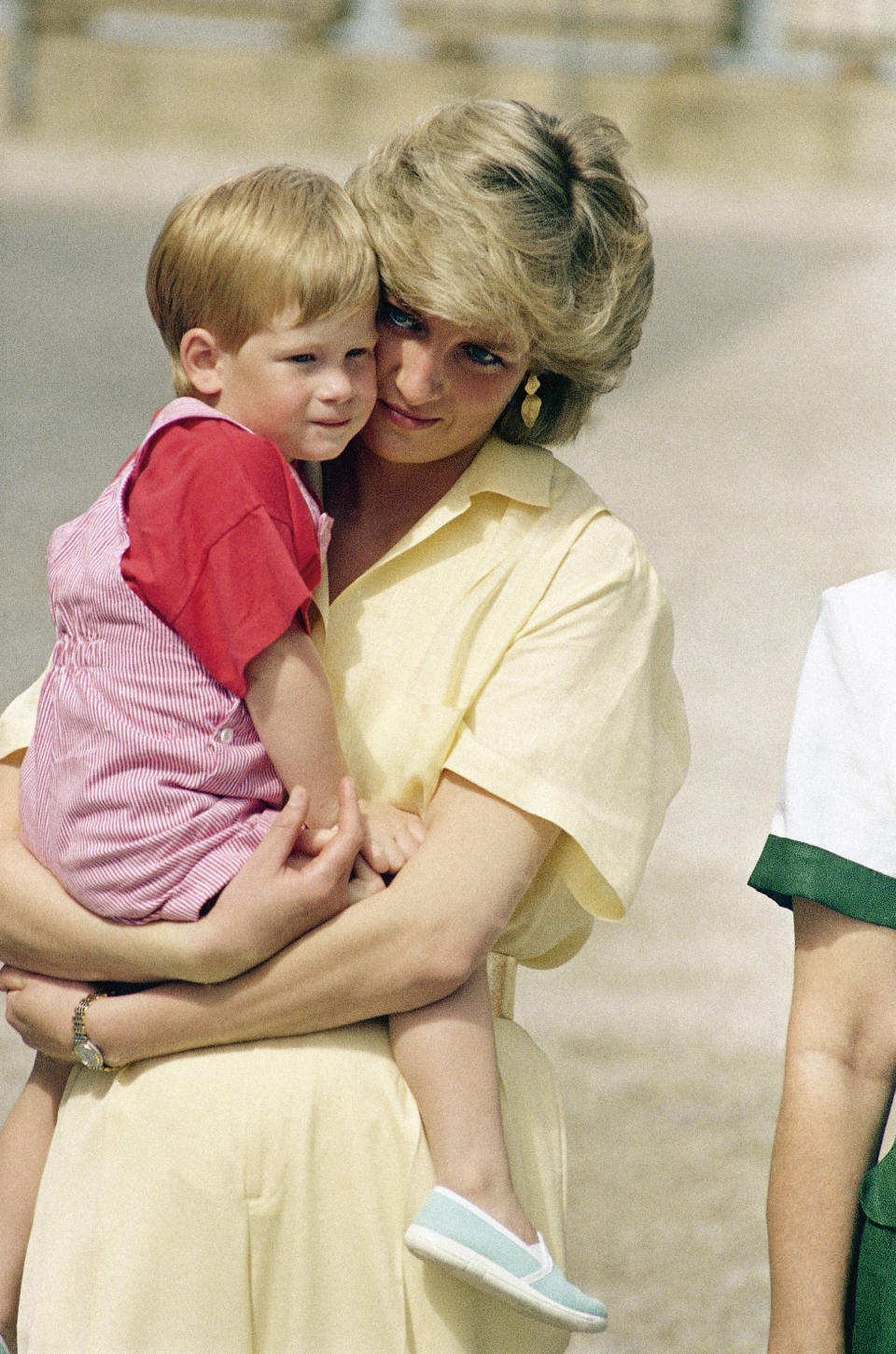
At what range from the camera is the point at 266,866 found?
6.52ft

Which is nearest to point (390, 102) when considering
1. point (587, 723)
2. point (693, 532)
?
point (693, 532)

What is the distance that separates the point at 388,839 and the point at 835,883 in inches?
21.4

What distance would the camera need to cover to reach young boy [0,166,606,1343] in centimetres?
198

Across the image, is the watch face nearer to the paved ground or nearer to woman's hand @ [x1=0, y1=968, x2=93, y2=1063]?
woman's hand @ [x1=0, y1=968, x2=93, y2=1063]

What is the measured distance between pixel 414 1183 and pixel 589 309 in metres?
1.09

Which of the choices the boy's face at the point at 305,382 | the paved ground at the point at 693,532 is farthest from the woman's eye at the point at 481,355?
the paved ground at the point at 693,532

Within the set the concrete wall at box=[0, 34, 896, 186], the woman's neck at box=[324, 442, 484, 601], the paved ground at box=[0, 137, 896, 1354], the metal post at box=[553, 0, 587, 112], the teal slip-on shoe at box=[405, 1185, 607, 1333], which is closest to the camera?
the teal slip-on shoe at box=[405, 1185, 607, 1333]

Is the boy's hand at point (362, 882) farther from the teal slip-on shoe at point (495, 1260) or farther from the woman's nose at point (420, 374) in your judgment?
the woman's nose at point (420, 374)

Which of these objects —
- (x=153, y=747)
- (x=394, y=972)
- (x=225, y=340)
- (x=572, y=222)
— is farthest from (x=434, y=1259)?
(x=572, y=222)

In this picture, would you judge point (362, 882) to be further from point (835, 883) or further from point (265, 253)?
point (265, 253)

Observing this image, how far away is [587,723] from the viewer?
2088 millimetres

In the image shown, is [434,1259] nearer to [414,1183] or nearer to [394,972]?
[414,1183]

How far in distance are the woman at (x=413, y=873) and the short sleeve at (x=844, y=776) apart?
27cm

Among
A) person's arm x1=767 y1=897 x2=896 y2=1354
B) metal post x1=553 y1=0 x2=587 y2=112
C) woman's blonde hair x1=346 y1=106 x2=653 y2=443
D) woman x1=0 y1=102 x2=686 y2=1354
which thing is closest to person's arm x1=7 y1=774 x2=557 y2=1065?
woman x1=0 y1=102 x2=686 y2=1354
